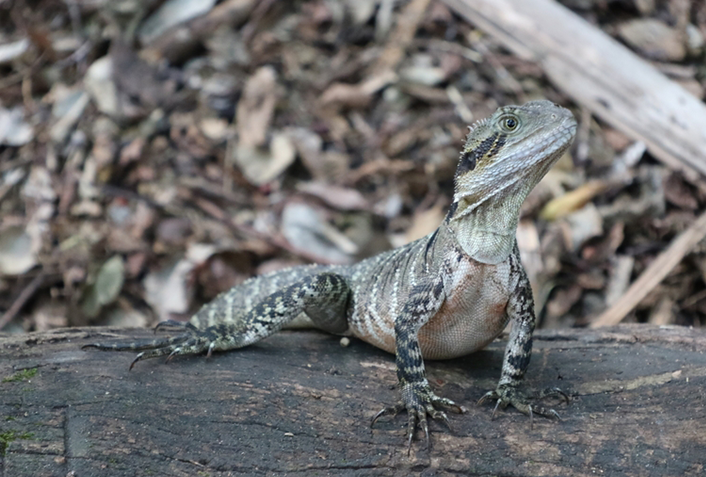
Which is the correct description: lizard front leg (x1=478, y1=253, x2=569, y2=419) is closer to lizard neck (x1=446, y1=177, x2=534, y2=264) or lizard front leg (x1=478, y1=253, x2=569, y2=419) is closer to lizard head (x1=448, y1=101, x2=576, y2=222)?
lizard neck (x1=446, y1=177, x2=534, y2=264)

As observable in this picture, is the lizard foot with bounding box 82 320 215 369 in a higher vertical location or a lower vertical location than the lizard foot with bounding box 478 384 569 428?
higher

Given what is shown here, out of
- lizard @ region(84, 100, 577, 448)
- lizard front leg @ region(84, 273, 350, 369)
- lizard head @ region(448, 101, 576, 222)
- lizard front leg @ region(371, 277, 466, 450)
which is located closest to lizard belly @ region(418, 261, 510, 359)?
lizard @ region(84, 100, 577, 448)

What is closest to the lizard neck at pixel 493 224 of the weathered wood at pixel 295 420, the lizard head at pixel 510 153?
the lizard head at pixel 510 153

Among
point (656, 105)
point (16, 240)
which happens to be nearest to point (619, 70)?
Result: point (656, 105)

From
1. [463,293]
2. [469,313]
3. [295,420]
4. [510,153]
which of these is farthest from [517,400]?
[510,153]

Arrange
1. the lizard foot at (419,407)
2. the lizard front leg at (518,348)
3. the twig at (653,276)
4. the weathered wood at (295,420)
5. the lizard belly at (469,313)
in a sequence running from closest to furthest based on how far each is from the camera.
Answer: the weathered wood at (295,420) < the lizard foot at (419,407) < the lizard front leg at (518,348) < the lizard belly at (469,313) < the twig at (653,276)

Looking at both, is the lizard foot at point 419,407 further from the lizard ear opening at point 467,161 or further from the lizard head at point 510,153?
the lizard ear opening at point 467,161

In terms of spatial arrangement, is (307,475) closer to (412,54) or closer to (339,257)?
(339,257)

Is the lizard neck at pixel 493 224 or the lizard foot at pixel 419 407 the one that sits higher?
the lizard neck at pixel 493 224
